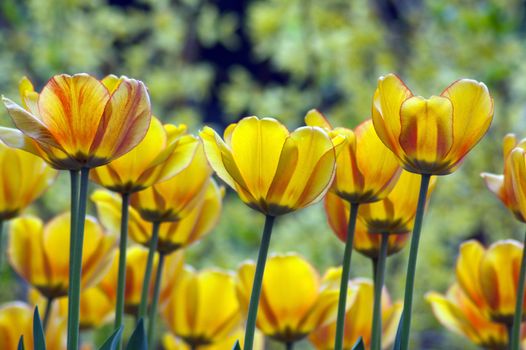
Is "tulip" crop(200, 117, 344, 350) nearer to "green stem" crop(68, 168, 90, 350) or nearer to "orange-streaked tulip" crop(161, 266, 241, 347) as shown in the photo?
"green stem" crop(68, 168, 90, 350)

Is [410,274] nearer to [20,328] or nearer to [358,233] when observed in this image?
[358,233]

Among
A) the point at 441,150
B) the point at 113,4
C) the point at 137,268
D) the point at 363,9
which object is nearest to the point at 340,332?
the point at 441,150

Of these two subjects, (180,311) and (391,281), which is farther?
(391,281)

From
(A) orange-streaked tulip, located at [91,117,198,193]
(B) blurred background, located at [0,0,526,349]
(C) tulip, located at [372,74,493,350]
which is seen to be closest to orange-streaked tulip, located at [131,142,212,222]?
(A) orange-streaked tulip, located at [91,117,198,193]

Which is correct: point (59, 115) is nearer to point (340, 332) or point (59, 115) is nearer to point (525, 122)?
point (340, 332)

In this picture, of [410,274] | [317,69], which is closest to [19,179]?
[410,274]

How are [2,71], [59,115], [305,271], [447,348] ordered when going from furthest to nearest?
[447,348]
[2,71]
[305,271]
[59,115]

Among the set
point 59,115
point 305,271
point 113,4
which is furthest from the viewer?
point 113,4
